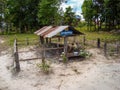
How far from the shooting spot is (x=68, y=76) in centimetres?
1227

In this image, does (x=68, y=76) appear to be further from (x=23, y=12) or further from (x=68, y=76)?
(x=23, y=12)

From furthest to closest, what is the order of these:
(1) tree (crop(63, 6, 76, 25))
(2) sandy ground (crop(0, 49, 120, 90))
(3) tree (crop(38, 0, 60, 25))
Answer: (1) tree (crop(63, 6, 76, 25))
(3) tree (crop(38, 0, 60, 25))
(2) sandy ground (crop(0, 49, 120, 90))

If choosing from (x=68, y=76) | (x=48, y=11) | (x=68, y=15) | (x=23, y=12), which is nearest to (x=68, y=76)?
(x=68, y=76)

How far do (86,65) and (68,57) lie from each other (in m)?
2.45

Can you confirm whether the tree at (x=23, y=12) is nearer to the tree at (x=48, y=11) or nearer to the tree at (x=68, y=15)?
the tree at (x=48, y=11)

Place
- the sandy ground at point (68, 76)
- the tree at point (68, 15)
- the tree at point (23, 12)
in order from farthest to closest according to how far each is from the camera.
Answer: the tree at point (68, 15)
the tree at point (23, 12)
the sandy ground at point (68, 76)

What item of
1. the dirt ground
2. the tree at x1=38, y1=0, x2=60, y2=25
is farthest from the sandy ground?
the tree at x1=38, y1=0, x2=60, y2=25

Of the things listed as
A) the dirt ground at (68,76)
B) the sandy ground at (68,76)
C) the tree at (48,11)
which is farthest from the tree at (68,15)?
the sandy ground at (68,76)

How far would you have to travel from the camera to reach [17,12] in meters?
44.6

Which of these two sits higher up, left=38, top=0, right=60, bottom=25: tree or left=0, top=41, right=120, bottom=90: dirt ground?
left=38, top=0, right=60, bottom=25: tree

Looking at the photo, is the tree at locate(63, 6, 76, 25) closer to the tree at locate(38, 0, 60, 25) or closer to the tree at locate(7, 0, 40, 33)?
the tree at locate(7, 0, 40, 33)

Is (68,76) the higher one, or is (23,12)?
(23,12)

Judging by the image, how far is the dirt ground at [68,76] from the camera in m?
10.8

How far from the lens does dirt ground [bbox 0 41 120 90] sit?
1079 cm
